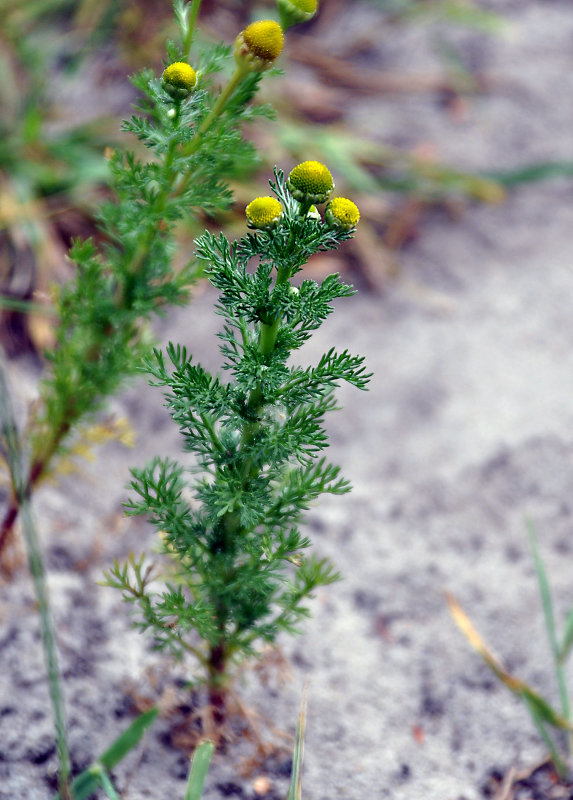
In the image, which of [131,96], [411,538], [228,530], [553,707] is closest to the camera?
[228,530]

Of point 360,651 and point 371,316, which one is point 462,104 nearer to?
point 371,316

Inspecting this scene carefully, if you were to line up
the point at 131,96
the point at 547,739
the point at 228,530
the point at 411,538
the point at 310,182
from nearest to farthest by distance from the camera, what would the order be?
the point at 310,182 < the point at 228,530 < the point at 547,739 < the point at 411,538 < the point at 131,96

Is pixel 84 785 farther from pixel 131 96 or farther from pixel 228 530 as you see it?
pixel 131 96

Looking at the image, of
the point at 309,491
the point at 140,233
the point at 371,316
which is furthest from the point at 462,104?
the point at 309,491

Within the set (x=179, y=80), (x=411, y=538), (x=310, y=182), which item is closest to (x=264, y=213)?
(x=310, y=182)

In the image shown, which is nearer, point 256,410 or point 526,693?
point 256,410

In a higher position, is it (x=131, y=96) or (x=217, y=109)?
(x=131, y=96)

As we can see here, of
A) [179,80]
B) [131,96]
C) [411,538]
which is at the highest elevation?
[131,96]

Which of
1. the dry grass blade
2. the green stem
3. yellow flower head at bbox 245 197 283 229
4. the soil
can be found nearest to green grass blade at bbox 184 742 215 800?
the soil
